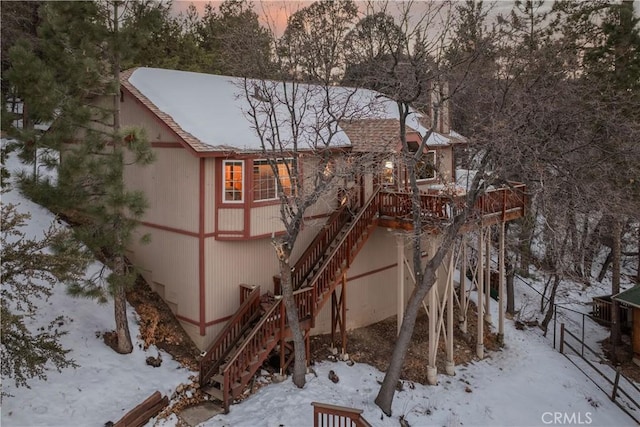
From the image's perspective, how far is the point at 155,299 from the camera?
→ 14.1 m

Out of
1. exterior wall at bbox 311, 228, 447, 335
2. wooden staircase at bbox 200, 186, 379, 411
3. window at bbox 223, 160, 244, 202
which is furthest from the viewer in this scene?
exterior wall at bbox 311, 228, 447, 335

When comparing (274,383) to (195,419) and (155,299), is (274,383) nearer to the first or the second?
(195,419)

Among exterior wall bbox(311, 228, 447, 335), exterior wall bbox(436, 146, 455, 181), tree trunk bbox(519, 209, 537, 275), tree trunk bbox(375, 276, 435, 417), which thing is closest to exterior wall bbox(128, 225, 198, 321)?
exterior wall bbox(311, 228, 447, 335)

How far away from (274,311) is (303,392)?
213cm

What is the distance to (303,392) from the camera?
11773 mm

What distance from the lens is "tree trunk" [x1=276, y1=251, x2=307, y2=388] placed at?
11.4 m

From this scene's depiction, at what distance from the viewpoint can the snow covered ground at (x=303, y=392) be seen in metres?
9.90

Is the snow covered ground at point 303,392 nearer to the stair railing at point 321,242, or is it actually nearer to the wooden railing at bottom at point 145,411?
the wooden railing at bottom at point 145,411

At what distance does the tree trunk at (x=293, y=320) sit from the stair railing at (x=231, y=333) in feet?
4.40

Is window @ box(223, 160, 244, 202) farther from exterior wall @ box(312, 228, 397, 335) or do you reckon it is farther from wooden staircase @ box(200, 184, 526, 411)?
exterior wall @ box(312, 228, 397, 335)

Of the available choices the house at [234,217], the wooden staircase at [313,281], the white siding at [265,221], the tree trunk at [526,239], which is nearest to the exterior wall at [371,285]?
the house at [234,217]

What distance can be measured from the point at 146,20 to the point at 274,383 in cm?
950

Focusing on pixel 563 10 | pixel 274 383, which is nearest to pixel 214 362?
pixel 274 383

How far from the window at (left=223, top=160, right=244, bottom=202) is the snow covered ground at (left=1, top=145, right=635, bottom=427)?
430 centimetres
